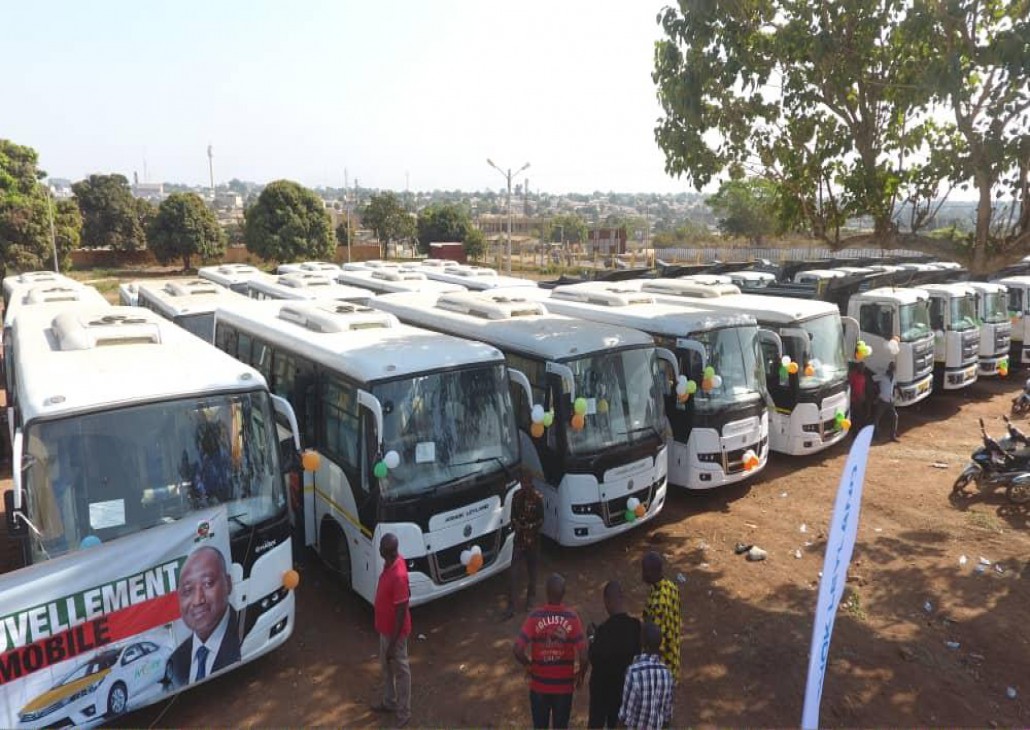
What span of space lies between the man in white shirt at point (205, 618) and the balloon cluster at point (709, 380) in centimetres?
626

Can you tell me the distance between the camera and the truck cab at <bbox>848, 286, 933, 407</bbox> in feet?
45.2

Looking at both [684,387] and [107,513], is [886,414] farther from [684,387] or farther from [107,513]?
[107,513]

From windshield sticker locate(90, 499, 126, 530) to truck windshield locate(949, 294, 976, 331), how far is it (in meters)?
16.0

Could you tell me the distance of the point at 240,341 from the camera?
10.5 meters

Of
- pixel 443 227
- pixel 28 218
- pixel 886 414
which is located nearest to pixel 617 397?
pixel 886 414

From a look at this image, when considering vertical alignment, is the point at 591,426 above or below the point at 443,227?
below

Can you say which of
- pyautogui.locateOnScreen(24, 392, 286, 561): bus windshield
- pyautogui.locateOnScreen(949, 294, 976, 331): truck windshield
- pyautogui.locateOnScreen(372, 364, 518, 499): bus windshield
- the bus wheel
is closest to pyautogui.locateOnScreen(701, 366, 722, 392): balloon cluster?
pyautogui.locateOnScreen(372, 364, 518, 499): bus windshield

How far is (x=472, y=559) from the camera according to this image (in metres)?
7.05

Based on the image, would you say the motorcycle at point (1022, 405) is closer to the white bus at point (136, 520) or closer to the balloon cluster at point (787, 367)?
the balloon cluster at point (787, 367)

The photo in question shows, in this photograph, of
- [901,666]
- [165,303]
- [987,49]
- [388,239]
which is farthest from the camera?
Result: [388,239]

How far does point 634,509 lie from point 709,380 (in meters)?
2.09

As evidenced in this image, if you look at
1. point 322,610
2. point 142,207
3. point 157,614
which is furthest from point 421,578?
point 142,207

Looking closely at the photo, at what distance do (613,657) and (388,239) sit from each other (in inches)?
2325

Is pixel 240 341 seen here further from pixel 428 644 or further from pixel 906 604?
pixel 906 604
